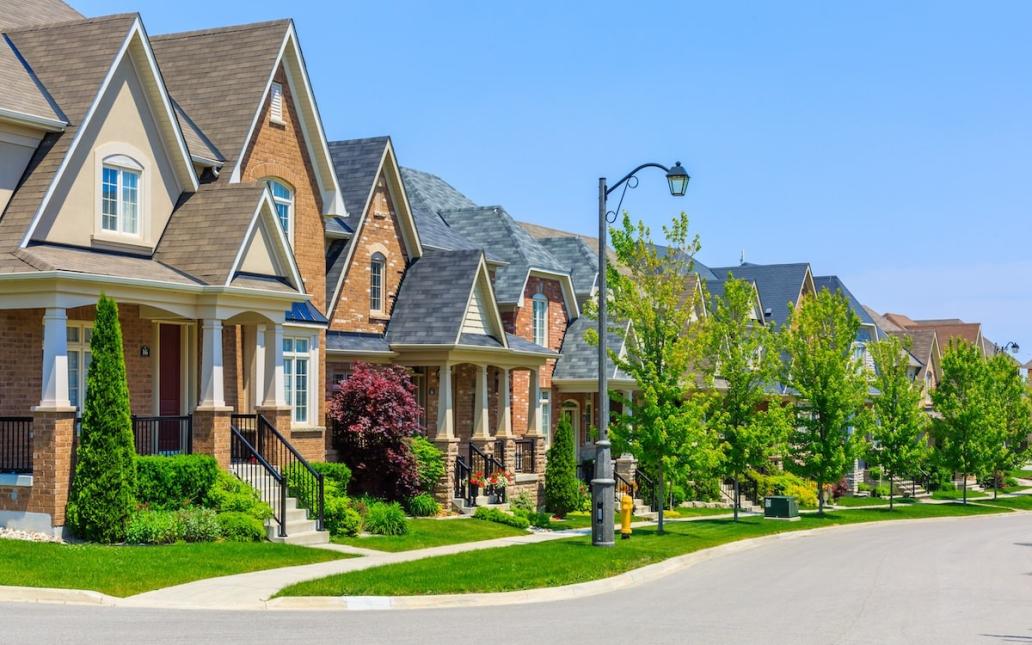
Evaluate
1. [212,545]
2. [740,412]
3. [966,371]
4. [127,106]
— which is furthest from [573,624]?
[966,371]

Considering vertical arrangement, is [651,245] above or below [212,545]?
above

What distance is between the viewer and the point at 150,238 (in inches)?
1007

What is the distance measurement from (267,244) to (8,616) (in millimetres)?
12550

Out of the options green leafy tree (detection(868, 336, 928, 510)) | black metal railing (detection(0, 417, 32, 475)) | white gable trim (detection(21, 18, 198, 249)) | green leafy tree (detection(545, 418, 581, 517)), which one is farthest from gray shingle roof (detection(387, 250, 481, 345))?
green leafy tree (detection(868, 336, 928, 510))

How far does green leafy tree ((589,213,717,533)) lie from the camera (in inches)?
1248

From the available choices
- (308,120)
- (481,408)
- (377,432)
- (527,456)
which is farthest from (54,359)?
(527,456)

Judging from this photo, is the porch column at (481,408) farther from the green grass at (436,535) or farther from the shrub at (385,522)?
the shrub at (385,522)

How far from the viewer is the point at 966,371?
58.5 m

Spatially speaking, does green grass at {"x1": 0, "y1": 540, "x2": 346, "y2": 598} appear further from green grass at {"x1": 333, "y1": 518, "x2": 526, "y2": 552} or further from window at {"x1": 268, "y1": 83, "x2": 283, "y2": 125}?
window at {"x1": 268, "y1": 83, "x2": 283, "y2": 125}

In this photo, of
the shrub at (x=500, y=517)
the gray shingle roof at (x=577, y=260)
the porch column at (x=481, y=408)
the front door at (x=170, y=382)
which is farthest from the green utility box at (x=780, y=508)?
the front door at (x=170, y=382)

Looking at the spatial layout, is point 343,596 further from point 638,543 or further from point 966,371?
point 966,371

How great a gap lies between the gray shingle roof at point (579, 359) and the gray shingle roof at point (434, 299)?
30.0 ft

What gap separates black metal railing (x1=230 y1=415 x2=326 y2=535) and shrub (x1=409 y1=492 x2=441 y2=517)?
4.62m

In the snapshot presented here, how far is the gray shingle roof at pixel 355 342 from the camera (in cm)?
3244
